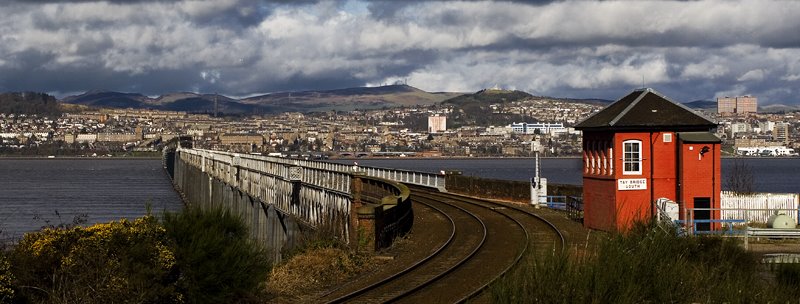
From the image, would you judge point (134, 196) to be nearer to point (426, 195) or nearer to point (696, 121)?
point (426, 195)

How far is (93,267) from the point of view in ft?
59.9

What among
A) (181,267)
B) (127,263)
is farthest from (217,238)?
(127,263)

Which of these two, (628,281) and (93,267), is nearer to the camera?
(628,281)

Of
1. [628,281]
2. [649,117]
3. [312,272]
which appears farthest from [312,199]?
[628,281]

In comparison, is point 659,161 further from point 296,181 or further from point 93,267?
point 93,267

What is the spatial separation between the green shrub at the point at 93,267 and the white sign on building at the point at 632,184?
17384 millimetres

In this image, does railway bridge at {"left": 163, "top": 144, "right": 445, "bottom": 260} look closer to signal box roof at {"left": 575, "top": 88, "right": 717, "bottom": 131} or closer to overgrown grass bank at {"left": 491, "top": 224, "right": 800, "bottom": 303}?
signal box roof at {"left": 575, "top": 88, "right": 717, "bottom": 131}

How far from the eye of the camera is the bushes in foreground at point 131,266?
17.7 meters

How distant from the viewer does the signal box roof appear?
32.8 meters

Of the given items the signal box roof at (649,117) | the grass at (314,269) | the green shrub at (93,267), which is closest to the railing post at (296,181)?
the signal box roof at (649,117)

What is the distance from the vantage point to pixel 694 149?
32562 mm

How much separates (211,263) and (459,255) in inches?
318

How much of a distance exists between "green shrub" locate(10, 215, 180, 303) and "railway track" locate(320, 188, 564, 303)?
3.47m

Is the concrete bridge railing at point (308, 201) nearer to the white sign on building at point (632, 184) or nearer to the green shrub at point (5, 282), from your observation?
the white sign on building at point (632, 184)
